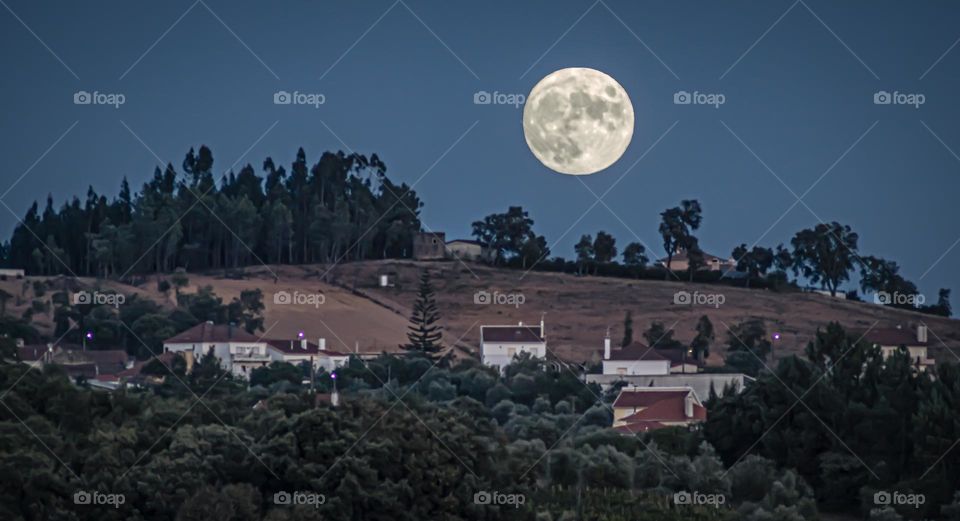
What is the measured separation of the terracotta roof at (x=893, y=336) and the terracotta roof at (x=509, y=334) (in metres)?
18.3

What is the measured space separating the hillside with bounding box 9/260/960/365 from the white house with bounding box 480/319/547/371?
2.26m

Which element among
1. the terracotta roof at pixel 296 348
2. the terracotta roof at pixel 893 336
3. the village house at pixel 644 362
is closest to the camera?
the terracotta roof at pixel 893 336

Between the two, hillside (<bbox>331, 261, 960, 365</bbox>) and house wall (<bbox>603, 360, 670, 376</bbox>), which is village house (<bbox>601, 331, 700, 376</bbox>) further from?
hillside (<bbox>331, 261, 960, 365</bbox>)

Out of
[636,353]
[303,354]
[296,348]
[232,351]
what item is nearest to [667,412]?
[636,353]

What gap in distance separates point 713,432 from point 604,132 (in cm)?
1109

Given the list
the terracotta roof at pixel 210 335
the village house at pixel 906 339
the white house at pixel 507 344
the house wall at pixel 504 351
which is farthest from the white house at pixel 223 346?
the village house at pixel 906 339

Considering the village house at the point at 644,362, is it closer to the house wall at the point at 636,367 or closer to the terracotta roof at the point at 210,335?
the house wall at the point at 636,367

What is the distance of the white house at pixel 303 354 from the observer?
96.9 m

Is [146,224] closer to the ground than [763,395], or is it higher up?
higher up

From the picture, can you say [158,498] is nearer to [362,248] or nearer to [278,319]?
[278,319]

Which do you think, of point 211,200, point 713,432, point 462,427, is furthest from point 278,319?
point 462,427

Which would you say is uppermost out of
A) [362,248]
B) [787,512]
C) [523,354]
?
[362,248]

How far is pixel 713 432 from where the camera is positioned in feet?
175

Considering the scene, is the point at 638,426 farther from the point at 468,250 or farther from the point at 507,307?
the point at 468,250
